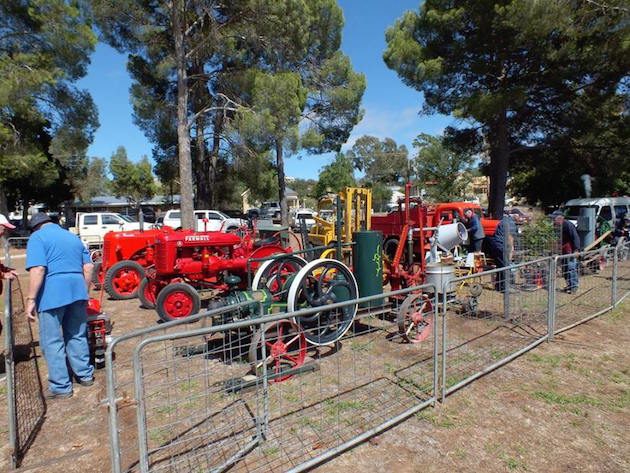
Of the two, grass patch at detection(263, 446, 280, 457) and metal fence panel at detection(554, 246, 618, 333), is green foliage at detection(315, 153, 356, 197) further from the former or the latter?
grass patch at detection(263, 446, 280, 457)

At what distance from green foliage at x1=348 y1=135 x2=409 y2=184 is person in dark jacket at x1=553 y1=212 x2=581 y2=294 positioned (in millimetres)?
53555

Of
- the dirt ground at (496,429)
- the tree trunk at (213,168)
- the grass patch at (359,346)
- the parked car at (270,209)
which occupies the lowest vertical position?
the dirt ground at (496,429)

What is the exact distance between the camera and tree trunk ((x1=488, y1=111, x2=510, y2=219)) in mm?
18234

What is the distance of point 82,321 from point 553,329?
515 centimetres

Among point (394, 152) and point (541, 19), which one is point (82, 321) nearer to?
point (541, 19)

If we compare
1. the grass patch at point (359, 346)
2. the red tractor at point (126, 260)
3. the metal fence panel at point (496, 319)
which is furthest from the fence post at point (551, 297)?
the red tractor at point (126, 260)

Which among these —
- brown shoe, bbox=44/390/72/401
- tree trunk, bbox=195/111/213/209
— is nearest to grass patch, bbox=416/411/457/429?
brown shoe, bbox=44/390/72/401

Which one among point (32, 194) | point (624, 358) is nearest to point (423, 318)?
point (624, 358)

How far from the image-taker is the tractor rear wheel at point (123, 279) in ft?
26.9

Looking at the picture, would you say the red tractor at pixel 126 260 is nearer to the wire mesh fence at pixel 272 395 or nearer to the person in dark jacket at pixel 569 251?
the wire mesh fence at pixel 272 395

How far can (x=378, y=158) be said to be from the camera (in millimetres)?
64812

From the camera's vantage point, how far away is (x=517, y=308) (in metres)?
6.00

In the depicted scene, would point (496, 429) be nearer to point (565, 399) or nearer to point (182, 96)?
point (565, 399)

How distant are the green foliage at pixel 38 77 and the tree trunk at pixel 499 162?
Answer: 16.6 m
